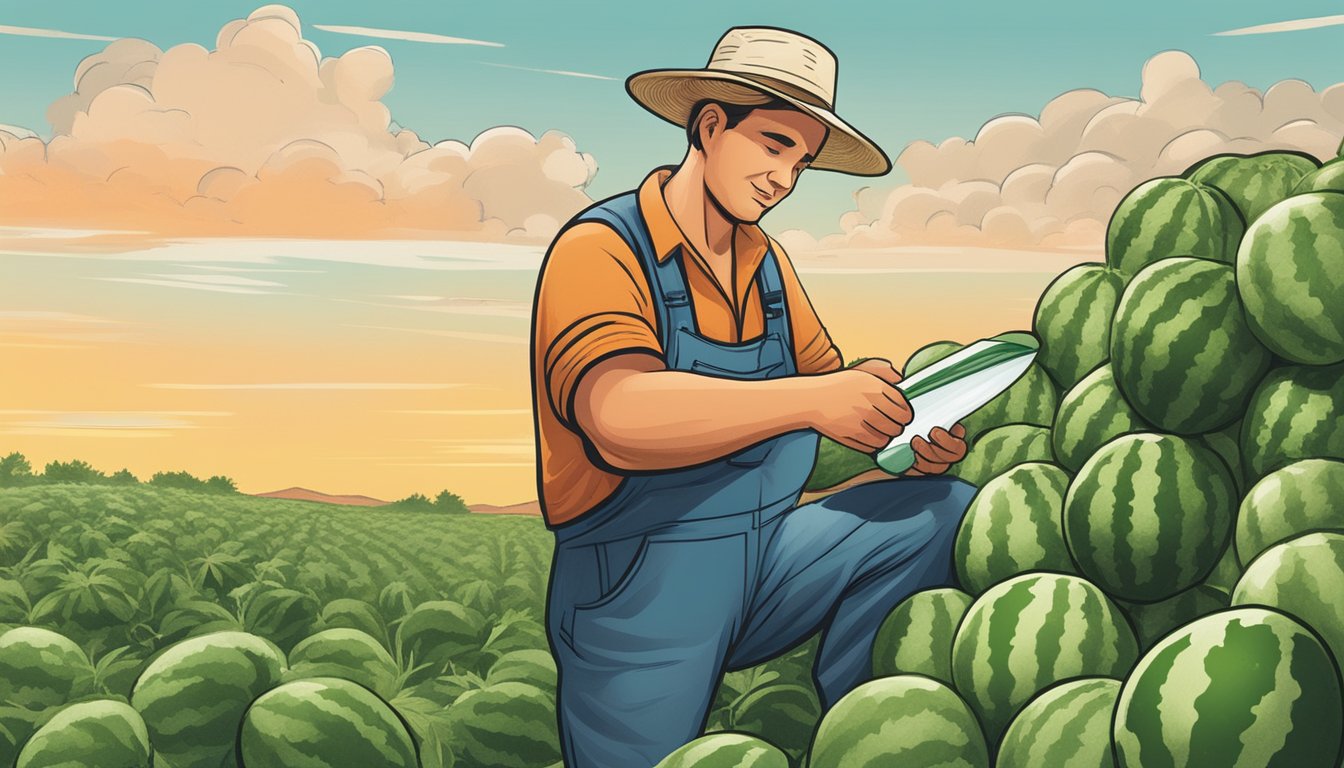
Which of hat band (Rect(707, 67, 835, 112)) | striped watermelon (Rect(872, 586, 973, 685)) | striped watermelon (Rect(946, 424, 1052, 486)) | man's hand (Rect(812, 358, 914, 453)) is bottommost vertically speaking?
striped watermelon (Rect(872, 586, 973, 685))

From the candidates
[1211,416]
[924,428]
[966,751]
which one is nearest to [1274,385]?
[1211,416]

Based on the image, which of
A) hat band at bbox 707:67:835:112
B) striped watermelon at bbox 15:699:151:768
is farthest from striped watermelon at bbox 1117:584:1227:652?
striped watermelon at bbox 15:699:151:768

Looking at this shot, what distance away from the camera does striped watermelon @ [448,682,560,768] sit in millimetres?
2488

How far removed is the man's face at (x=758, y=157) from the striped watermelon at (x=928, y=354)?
0.61 m

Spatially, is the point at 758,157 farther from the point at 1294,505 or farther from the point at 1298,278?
the point at 1294,505

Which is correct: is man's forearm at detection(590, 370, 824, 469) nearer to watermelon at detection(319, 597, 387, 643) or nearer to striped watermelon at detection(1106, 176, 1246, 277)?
striped watermelon at detection(1106, 176, 1246, 277)

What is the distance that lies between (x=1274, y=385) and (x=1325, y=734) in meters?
0.72

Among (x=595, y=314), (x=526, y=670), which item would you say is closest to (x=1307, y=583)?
(x=595, y=314)

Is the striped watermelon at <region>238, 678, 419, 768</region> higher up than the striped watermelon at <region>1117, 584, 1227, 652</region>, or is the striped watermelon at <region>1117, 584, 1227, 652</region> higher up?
the striped watermelon at <region>1117, 584, 1227, 652</region>

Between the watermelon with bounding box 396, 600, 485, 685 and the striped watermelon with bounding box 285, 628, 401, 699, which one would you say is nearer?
the striped watermelon with bounding box 285, 628, 401, 699

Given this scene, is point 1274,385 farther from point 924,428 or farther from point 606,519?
point 606,519

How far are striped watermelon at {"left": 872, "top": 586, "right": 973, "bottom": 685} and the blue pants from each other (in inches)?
16.1

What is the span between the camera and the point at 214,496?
5.41 meters

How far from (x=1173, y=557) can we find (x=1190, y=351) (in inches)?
13.4
